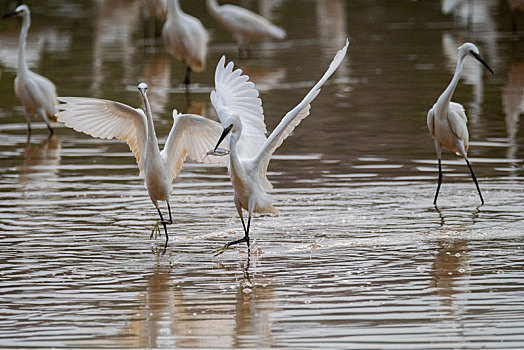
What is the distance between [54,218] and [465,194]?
3.79 meters

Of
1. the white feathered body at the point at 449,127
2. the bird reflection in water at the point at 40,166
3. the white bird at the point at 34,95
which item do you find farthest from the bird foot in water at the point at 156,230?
the white bird at the point at 34,95

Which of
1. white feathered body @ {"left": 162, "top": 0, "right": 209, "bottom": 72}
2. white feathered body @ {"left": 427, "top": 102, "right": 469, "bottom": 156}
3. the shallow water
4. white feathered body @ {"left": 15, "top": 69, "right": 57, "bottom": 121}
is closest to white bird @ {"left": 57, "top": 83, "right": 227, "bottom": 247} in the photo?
the shallow water

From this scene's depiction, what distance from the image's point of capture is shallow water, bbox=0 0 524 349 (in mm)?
6332

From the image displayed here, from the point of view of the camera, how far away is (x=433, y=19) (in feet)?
89.8

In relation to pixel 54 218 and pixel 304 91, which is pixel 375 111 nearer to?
pixel 304 91

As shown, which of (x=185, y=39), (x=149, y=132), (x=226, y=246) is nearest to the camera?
(x=226, y=246)

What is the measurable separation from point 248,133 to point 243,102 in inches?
10.1

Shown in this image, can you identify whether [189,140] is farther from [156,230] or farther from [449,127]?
[449,127]

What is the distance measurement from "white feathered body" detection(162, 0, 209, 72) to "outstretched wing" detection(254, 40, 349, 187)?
9.07 m

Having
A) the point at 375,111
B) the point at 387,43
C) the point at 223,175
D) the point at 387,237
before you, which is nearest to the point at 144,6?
the point at 387,43

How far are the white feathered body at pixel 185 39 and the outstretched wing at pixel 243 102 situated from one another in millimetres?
8568

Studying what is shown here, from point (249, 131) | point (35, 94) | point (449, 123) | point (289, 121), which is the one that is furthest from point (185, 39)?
point (289, 121)

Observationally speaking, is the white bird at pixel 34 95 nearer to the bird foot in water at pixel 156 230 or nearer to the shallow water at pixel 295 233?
the shallow water at pixel 295 233

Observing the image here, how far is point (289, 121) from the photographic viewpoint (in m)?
7.99
